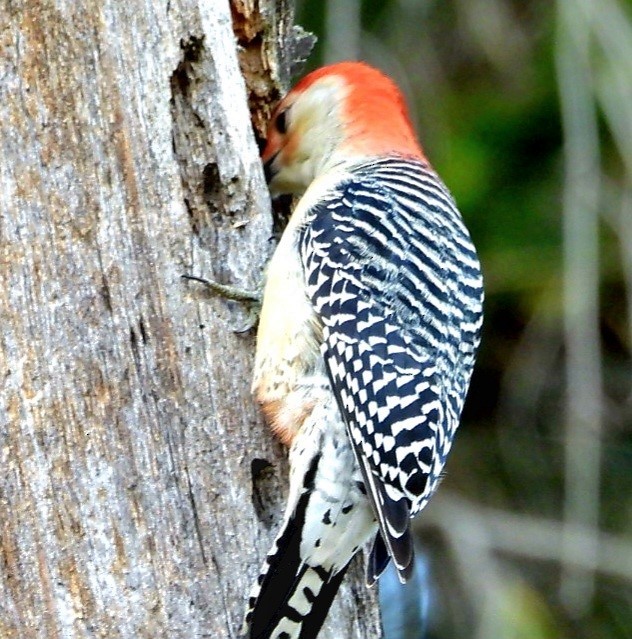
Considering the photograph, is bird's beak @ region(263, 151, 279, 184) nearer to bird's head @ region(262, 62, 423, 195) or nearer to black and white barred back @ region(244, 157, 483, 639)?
bird's head @ region(262, 62, 423, 195)

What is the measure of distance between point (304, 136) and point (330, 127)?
14cm

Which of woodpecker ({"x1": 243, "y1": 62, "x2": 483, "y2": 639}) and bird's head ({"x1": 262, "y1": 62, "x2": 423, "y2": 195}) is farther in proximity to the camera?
bird's head ({"x1": 262, "y1": 62, "x2": 423, "y2": 195})

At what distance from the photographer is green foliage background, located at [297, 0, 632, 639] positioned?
15.6 feet

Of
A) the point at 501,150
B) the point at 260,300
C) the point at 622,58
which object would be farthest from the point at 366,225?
the point at 501,150

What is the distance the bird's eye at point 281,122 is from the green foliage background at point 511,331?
0.69m

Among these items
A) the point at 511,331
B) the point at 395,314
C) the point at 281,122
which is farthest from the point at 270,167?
the point at 511,331

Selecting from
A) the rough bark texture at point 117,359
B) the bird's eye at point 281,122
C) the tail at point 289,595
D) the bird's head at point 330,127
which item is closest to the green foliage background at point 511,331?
the bird's head at point 330,127

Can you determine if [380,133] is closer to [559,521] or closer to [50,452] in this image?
[50,452]

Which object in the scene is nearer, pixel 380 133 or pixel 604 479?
pixel 380 133

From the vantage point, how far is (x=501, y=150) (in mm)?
4980

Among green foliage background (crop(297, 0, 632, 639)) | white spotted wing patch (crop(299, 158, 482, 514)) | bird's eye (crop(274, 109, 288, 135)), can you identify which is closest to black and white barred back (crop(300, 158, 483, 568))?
white spotted wing patch (crop(299, 158, 482, 514))

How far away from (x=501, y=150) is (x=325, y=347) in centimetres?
207

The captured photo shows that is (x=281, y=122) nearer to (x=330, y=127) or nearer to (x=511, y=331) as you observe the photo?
(x=330, y=127)

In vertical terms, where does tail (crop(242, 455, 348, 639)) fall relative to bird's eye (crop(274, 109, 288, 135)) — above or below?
below
